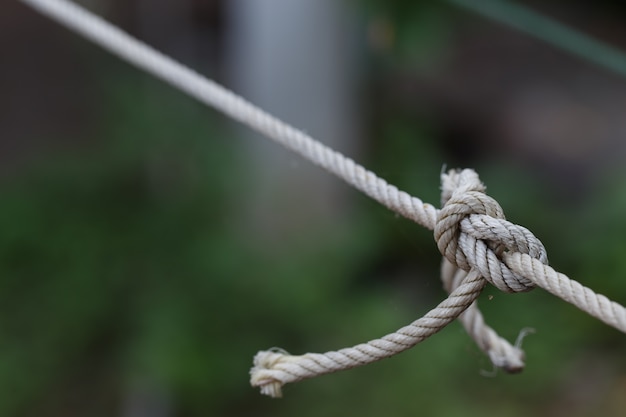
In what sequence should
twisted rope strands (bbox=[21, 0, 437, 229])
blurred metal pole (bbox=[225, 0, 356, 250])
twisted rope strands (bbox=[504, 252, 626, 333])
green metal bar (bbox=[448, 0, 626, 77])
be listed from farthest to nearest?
blurred metal pole (bbox=[225, 0, 356, 250]) → green metal bar (bbox=[448, 0, 626, 77]) → twisted rope strands (bbox=[21, 0, 437, 229]) → twisted rope strands (bbox=[504, 252, 626, 333])

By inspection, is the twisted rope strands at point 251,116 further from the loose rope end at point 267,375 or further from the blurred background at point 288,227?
the blurred background at point 288,227

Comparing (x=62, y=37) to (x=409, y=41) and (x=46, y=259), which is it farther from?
(x=409, y=41)

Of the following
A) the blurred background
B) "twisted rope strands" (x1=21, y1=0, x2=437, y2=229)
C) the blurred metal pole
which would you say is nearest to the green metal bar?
the blurred background

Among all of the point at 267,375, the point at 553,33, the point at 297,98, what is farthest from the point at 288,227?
the point at 267,375

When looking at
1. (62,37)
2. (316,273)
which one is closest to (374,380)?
(316,273)

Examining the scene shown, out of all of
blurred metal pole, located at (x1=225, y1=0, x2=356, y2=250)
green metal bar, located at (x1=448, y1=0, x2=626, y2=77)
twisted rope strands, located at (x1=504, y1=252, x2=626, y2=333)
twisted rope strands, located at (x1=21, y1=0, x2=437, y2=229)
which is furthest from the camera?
blurred metal pole, located at (x1=225, y1=0, x2=356, y2=250)

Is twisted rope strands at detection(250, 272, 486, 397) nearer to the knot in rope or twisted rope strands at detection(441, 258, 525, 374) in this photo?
the knot in rope

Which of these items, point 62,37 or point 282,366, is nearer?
point 282,366
